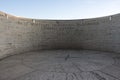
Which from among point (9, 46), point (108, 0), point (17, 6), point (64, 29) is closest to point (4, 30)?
point (9, 46)

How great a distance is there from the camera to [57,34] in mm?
4129

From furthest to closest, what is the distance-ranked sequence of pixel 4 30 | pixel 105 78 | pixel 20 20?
pixel 20 20
pixel 4 30
pixel 105 78

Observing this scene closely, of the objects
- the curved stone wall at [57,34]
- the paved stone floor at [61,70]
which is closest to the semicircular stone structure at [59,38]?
the curved stone wall at [57,34]

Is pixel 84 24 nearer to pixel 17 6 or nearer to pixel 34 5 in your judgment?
pixel 34 5

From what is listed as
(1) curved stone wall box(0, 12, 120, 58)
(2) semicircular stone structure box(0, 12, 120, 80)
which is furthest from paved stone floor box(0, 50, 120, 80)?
(1) curved stone wall box(0, 12, 120, 58)

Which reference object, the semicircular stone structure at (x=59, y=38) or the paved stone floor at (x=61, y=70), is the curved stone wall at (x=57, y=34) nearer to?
the semicircular stone structure at (x=59, y=38)

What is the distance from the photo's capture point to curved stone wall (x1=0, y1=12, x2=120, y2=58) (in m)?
2.97

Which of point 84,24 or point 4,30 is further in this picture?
point 84,24

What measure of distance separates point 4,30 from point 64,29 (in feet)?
8.02

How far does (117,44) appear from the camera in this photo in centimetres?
310

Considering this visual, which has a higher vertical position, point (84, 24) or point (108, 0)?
point (108, 0)

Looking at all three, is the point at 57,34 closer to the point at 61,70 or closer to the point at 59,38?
the point at 59,38

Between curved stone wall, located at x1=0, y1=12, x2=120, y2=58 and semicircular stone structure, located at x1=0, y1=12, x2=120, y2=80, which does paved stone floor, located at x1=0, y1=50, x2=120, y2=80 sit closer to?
semicircular stone structure, located at x1=0, y1=12, x2=120, y2=80

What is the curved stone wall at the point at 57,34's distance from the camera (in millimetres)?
2967
